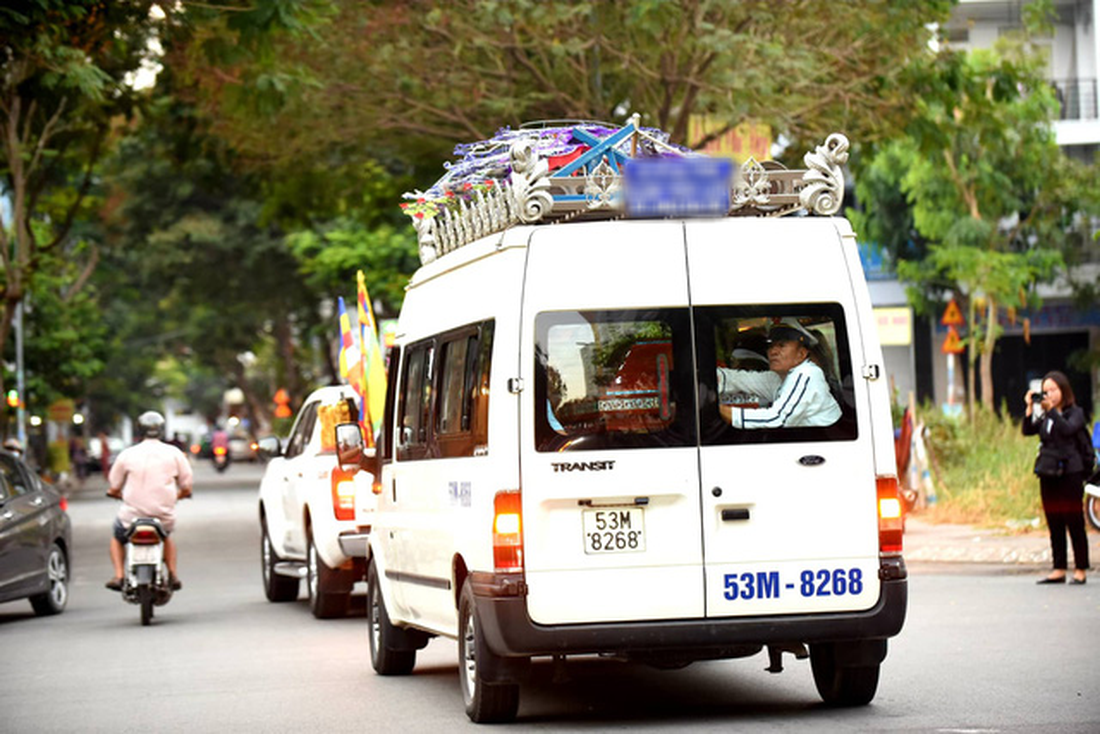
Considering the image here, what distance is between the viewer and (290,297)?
172 feet

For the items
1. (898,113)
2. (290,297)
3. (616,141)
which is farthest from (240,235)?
(616,141)

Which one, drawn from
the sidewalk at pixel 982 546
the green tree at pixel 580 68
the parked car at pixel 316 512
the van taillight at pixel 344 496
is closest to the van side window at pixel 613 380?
the parked car at pixel 316 512

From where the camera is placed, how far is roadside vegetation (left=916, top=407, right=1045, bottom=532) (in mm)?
22531

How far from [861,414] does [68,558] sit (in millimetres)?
11431

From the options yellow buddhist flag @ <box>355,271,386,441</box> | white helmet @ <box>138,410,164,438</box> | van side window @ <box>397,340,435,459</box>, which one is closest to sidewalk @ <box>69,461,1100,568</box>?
yellow buddhist flag @ <box>355,271,386,441</box>

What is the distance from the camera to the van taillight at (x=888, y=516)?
30.2 ft

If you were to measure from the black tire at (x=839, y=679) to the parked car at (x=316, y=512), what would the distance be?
6.16 metres

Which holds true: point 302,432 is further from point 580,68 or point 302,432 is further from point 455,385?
point 580,68

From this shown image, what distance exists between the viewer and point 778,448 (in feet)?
30.2

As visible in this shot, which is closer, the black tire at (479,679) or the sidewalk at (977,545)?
the black tire at (479,679)

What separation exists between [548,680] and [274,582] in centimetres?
746

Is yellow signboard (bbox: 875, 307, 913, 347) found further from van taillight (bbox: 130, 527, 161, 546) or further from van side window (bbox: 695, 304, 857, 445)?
van side window (bbox: 695, 304, 857, 445)

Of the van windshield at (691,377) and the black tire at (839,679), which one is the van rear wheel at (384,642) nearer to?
the black tire at (839,679)

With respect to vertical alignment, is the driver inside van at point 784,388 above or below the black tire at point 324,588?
above
